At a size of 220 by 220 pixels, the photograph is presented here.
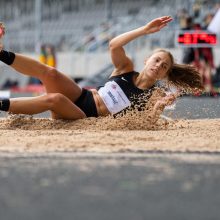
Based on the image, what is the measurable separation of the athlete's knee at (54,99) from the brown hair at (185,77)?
1202 millimetres

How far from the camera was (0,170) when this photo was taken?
3.71 m

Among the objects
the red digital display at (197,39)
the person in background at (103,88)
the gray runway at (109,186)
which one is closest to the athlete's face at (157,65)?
the person in background at (103,88)

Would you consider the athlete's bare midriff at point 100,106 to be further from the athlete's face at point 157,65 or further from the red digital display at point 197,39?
the red digital display at point 197,39

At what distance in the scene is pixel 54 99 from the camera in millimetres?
6262

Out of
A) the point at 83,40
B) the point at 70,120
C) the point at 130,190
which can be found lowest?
the point at 83,40

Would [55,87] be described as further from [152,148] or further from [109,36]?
[109,36]

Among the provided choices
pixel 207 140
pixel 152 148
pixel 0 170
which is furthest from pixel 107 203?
pixel 207 140

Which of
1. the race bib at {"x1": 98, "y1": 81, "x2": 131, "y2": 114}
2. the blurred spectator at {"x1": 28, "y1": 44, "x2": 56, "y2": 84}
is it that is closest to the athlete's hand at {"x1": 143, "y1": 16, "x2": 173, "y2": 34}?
the race bib at {"x1": 98, "y1": 81, "x2": 131, "y2": 114}

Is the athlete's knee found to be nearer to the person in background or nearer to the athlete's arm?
the person in background

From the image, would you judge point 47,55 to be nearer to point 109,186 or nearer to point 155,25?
point 155,25

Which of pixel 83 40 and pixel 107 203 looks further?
pixel 83 40

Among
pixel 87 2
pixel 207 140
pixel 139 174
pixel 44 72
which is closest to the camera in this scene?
pixel 139 174

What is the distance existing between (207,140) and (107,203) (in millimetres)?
2535

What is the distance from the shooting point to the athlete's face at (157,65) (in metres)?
6.51
